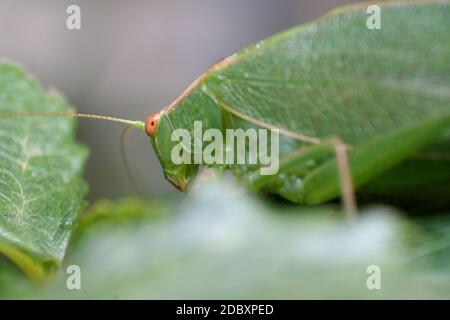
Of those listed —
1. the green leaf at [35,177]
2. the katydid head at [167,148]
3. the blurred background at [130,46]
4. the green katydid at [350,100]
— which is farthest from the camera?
the blurred background at [130,46]

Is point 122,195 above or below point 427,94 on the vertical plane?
above

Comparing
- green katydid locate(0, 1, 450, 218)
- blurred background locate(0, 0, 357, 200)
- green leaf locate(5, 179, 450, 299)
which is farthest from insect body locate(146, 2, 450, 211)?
blurred background locate(0, 0, 357, 200)

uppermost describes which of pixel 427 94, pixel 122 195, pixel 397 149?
pixel 122 195

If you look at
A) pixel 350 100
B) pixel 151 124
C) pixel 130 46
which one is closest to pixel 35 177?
pixel 151 124

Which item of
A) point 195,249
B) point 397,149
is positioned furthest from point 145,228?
point 397,149

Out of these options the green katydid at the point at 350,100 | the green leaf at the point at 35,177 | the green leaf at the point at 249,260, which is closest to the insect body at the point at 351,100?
the green katydid at the point at 350,100

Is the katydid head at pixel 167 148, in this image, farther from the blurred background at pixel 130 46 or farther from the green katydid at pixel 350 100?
the blurred background at pixel 130 46
